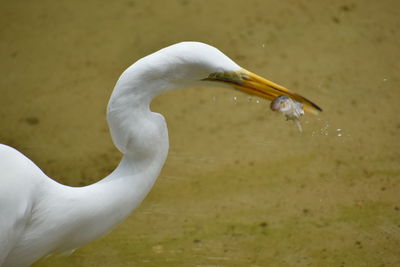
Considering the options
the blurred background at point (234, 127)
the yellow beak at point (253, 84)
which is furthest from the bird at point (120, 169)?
the blurred background at point (234, 127)

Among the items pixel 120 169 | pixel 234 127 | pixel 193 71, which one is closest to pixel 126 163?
pixel 120 169

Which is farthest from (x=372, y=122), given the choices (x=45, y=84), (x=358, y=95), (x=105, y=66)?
(x=45, y=84)

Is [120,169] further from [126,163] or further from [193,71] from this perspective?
[193,71]

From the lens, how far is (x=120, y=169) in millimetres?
2139

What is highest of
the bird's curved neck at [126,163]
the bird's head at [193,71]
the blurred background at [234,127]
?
the bird's head at [193,71]

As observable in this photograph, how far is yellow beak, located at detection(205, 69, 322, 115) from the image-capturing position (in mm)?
1994

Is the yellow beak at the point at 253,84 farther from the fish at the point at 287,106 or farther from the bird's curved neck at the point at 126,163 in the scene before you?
the bird's curved neck at the point at 126,163

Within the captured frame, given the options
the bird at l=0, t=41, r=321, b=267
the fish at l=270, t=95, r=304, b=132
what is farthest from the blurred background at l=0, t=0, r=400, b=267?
the fish at l=270, t=95, r=304, b=132

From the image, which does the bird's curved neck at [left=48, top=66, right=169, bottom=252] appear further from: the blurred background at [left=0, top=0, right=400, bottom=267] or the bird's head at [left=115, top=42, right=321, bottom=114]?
the blurred background at [left=0, top=0, right=400, bottom=267]

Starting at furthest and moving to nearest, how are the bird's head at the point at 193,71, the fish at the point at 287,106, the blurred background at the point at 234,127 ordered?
1. the blurred background at the point at 234,127
2. the fish at the point at 287,106
3. the bird's head at the point at 193,71

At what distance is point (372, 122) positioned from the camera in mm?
3396

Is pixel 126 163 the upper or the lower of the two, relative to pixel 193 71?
lower

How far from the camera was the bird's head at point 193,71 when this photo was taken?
1.92 meters

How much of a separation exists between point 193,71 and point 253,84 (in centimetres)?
19
